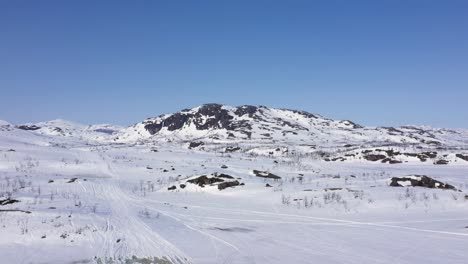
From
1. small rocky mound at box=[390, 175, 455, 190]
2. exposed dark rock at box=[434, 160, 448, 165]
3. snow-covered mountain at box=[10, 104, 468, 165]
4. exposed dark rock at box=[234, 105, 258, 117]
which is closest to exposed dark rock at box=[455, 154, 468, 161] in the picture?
exposed dark rock at box=[434, 160, 448, 165]

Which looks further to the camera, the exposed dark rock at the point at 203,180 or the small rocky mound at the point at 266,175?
the small rocky mound at the point at 266,175

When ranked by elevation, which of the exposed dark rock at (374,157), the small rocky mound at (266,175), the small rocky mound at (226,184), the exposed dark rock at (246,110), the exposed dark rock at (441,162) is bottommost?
the small rocky mound at (226,184)

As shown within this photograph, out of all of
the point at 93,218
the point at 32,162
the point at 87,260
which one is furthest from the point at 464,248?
the point at 32,162

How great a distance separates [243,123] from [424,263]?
523ft

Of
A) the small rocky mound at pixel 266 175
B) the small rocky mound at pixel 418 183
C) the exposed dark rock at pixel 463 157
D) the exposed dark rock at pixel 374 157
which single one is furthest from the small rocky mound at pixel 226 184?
the exposed dark rock at pixel 463 157

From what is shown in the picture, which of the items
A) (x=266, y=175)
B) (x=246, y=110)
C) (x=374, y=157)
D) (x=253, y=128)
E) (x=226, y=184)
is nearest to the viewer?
(x=226, y=184)

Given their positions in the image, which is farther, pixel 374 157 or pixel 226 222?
pixel 374 157

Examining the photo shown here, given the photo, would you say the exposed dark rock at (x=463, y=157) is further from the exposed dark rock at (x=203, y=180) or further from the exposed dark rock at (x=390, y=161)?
the exposed dark rock at (x=203, y=180)

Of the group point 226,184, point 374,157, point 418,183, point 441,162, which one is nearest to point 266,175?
point 226,184

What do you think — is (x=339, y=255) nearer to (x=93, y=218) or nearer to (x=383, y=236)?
(x=383, y=236)

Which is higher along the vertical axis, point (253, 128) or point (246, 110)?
point (246, 110)

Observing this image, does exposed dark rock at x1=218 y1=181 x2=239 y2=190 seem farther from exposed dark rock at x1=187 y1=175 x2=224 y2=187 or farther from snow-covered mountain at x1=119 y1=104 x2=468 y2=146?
snow-covered mountain at x1=119 y1=104 x2=468 y2=146

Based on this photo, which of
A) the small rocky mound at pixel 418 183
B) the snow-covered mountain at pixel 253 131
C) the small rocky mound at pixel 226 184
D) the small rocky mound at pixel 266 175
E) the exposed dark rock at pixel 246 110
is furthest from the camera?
the exposed dark rock at pixel 246 110

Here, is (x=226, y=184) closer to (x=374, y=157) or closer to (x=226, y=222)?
(x=226, y=222)
